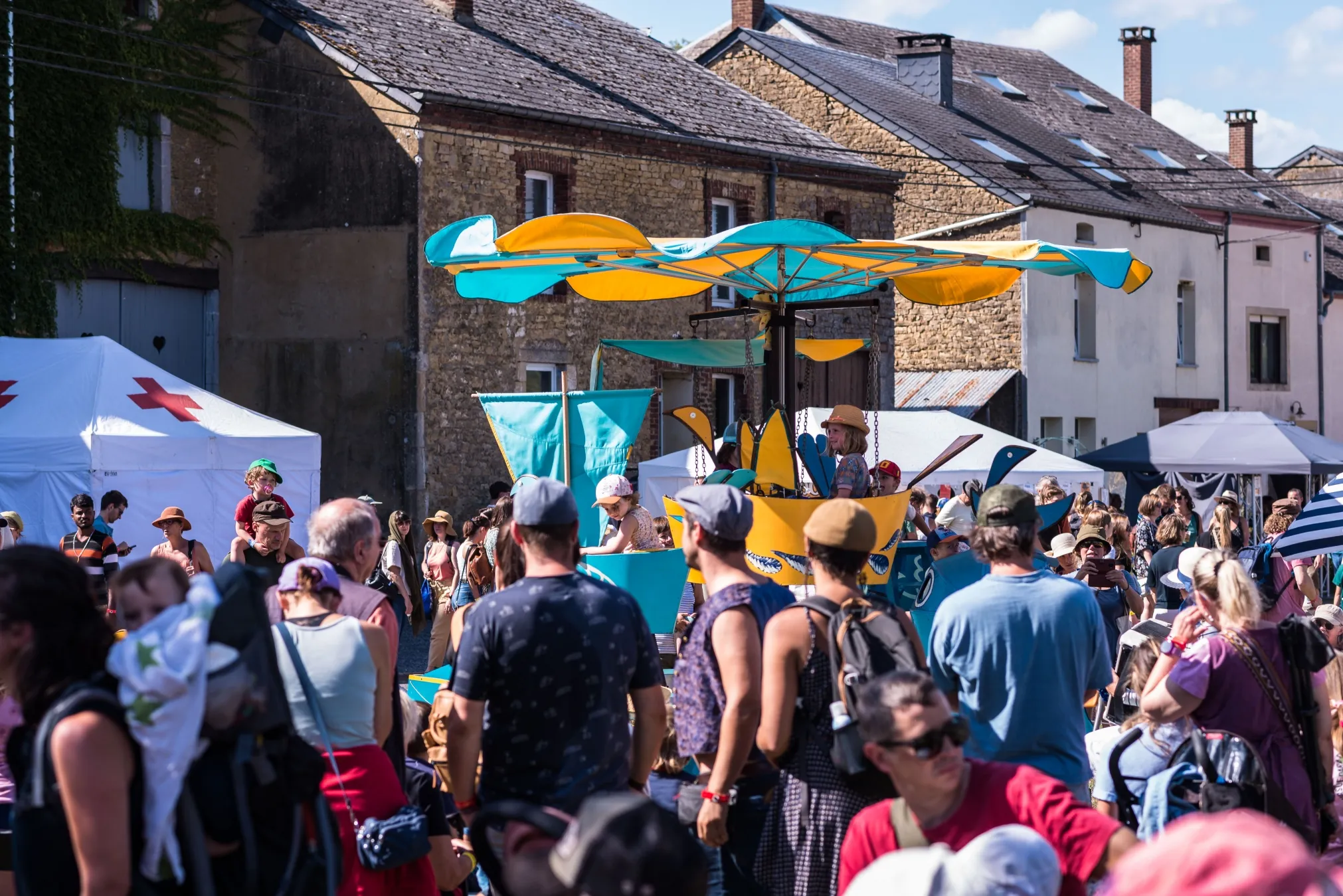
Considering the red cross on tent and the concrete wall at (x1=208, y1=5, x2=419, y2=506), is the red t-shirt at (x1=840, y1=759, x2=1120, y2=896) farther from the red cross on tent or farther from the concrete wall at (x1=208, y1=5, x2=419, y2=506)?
the concrete wall at (x1=208, y1=5, x2=419, y2=506)

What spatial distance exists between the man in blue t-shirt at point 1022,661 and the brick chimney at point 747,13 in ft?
105

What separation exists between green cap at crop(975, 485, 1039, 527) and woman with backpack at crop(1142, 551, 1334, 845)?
0.67 m

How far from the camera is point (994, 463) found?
8430 millimetres

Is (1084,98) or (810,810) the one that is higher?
(1084,98)

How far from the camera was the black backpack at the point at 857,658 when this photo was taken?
155 inches

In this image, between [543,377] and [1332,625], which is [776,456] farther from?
[543,377]

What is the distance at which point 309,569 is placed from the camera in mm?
4297

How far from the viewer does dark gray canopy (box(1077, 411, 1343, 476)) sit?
808 inches

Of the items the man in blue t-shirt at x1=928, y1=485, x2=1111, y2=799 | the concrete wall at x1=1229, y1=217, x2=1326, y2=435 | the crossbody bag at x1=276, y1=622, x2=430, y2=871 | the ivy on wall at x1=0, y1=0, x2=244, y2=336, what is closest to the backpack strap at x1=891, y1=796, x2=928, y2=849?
the man in blue t-shirt at x1=928, y1=485, x2=1111, y2=799

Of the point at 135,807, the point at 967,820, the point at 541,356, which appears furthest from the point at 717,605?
the point at 541,356

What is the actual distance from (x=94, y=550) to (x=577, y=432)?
4.05 meters

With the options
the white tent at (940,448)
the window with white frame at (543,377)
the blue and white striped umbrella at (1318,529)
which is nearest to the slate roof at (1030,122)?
the window with white frame at (543,377)

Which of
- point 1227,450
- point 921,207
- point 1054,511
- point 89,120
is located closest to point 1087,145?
point 921,207

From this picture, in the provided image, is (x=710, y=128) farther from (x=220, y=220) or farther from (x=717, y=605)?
(x=717, y=605)
